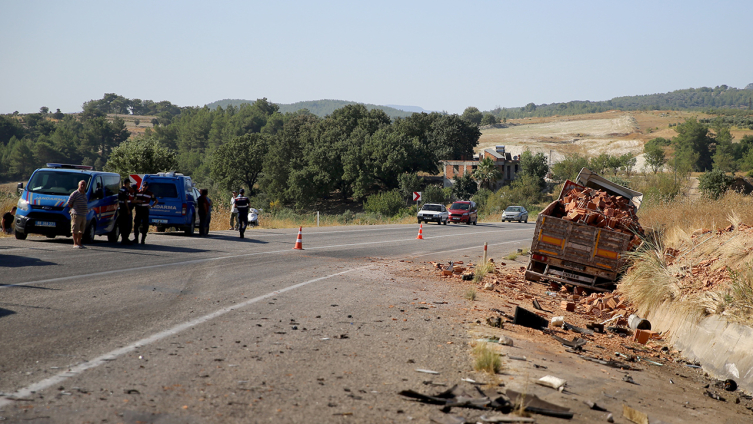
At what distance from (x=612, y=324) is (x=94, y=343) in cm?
920

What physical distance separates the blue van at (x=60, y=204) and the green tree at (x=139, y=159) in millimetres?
24247

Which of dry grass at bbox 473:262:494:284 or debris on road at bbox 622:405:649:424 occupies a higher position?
debris on road at bbox 622:405:649:424

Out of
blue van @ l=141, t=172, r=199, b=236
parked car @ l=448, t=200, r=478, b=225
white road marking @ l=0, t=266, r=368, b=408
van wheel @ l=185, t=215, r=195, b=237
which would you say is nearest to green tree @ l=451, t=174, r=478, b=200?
parked car @ l=448, t=200, r=478, b=225

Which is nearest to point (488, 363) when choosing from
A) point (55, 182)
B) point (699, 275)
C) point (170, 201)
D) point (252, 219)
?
point (699, 275)

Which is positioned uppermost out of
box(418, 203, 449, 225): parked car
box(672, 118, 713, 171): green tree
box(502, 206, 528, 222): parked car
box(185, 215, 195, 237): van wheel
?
box(672, 118, 713, 171): green tree

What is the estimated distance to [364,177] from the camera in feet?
298

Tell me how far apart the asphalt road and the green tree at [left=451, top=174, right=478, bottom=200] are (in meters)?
84.9

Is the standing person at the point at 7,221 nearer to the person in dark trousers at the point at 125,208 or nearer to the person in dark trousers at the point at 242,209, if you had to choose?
the person in dark trousers at the point at 125,208

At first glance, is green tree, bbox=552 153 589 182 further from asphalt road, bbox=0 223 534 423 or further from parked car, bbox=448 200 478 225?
asphalt road, bbox=0 223 534 423

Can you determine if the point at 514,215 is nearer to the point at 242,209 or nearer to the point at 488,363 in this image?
the point at 242,209

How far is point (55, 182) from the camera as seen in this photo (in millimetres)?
16094

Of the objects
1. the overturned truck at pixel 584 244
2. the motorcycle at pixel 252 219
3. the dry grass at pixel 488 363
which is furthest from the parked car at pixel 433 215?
the dry grass at pixel 488 363

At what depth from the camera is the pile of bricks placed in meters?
15.0

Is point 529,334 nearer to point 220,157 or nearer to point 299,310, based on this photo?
point 299,310
